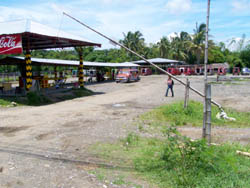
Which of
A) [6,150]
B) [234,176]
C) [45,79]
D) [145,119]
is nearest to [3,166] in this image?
[6,150]

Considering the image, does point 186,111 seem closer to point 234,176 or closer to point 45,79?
point 234,176

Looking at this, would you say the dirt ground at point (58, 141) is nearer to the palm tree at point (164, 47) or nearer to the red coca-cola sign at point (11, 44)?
the red coca-cola sign at point (11, 44)

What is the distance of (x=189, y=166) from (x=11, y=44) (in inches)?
557

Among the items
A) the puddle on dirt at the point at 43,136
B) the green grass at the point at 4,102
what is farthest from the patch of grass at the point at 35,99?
the puddle on dirt at the point at 43,136

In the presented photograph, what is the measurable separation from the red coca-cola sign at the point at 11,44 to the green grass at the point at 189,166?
465 inches

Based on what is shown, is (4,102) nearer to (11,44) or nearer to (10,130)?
(11,44)

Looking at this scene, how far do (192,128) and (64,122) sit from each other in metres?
A: 4.74

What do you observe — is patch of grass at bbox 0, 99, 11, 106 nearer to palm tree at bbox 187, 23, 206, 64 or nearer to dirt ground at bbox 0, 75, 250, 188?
dirt ground at bbox 0, 75, 250, 188

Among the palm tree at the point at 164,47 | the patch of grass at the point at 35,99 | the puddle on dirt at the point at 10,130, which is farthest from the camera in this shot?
the palm tree at the point at 164,47

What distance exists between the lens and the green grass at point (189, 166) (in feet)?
13.5

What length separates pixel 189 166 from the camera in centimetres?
452

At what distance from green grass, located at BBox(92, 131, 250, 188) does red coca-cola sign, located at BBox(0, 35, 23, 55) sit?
38.7ft

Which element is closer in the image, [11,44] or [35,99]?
[35,99]

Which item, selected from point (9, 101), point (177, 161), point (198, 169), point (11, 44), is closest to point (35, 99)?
point (9, 101)
